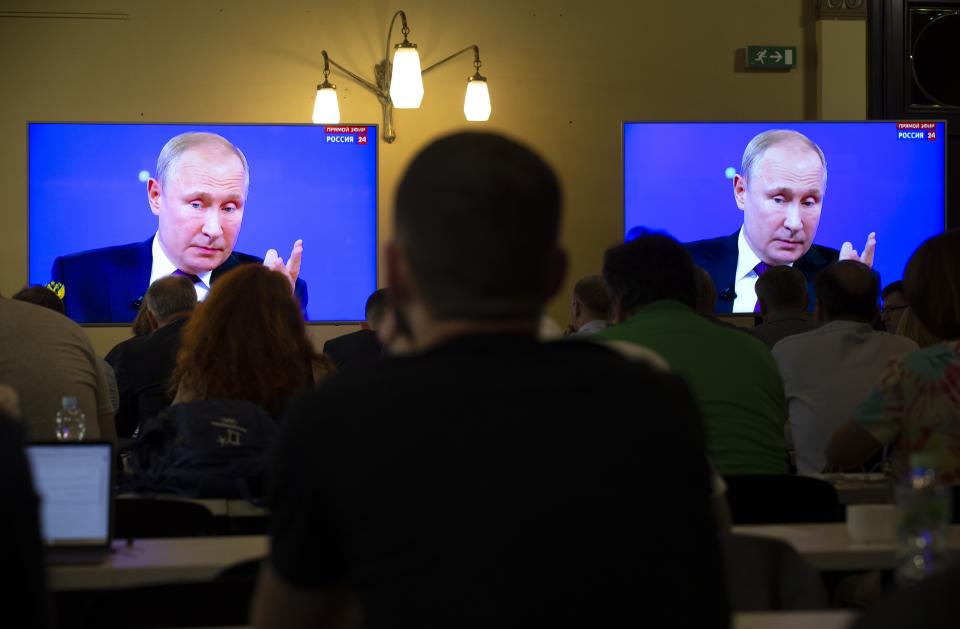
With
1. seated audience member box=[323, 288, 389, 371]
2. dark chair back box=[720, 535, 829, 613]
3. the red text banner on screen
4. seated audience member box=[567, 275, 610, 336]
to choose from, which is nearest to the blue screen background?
the red text banner on screen

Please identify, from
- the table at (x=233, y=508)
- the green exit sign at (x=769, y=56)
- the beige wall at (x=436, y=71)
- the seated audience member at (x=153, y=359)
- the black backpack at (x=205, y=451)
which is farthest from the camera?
the green exit sign at (x=769, y=56)

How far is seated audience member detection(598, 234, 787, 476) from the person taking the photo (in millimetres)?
3096

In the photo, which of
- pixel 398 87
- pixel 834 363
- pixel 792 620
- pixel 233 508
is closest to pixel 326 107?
pixel 398 87

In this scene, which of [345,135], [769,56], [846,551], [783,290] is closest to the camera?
[846,551]

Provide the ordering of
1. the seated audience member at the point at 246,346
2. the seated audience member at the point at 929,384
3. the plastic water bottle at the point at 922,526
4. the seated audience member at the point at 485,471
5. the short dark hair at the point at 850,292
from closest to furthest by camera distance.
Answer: the seated audience member at the point at 485,471
the plastic water bottle at the point at 922,526
the seated audience member at the point at 929,384
the seated audience member at the point at 246,346
the short dark hair at the point at 850,292

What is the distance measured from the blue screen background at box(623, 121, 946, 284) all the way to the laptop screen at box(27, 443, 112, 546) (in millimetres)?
5140

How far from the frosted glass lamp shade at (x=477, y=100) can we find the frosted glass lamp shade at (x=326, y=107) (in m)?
0.77

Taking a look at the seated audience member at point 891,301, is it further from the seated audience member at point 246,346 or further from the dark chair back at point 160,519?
the dark chair back at point 160,519

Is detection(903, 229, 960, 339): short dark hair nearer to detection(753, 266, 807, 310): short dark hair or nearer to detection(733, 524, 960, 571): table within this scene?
detection(733, 524, 960, 571): table

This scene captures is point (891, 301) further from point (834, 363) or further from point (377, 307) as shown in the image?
point (834, 363)

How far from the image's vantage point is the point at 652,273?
3217 mm

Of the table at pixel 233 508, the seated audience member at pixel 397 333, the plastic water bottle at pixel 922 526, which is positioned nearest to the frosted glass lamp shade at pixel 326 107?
the table at pixel 233 508

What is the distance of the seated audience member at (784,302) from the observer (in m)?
5.17

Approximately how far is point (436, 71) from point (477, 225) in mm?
6645
